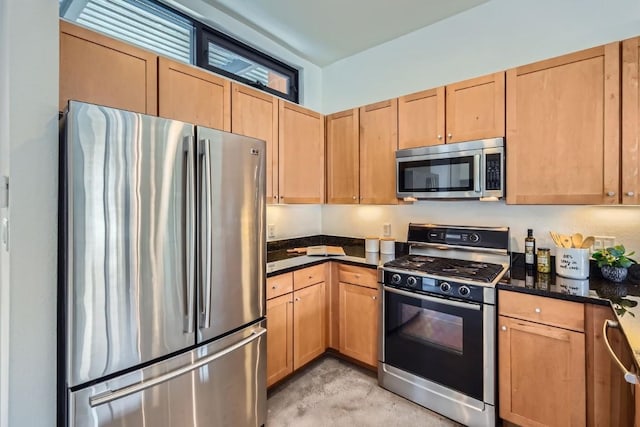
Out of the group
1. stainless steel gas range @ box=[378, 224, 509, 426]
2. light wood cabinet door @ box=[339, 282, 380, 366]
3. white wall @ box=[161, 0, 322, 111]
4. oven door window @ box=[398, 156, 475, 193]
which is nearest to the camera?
stainless steel gas range @ box=[378, 224, 509, 426]

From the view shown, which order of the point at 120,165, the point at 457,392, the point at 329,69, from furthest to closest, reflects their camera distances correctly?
the point at 329,69 < the point at 457,392 < the point at 120,165

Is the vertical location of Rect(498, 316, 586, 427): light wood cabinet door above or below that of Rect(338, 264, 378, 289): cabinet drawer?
below

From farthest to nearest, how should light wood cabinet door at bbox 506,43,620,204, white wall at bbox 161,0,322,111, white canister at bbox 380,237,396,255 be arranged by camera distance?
white canister at bbox 380,237,396,255 < white wall at bbox 161,0,322,111 < light wood cabinet door at bbox 506,43,620,204

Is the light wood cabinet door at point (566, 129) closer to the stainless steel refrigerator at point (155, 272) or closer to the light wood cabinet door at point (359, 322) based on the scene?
the light wood cabinet door at point (359, 322)

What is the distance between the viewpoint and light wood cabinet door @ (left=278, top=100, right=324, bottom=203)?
271 centimetres

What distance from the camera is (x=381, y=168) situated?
2738 millimetres

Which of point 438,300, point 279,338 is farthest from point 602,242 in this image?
point 279,338

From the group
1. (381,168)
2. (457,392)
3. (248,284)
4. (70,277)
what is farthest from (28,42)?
(457,392)

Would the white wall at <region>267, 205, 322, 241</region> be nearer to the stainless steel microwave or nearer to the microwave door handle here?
the stainless steel microwave

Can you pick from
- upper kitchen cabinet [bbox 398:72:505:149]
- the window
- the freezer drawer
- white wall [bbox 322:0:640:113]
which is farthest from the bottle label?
the window

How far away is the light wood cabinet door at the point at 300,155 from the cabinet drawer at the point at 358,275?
0.75 metres

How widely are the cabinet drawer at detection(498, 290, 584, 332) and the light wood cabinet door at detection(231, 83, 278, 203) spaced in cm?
181

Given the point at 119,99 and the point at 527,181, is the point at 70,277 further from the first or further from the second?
the point at 527,181

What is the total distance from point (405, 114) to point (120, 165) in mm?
2104
